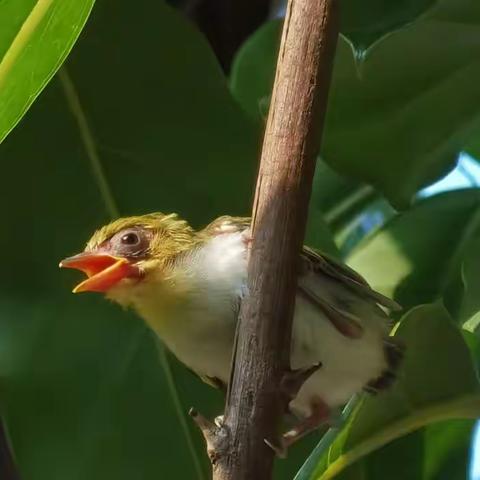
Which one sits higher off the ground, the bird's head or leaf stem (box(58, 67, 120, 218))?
leaf stem (box(58, 67, 120, 218))

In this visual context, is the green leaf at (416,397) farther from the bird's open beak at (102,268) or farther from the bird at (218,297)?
the bird's open beak at (102,268)

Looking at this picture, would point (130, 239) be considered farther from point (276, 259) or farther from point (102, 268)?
point (276, 259)

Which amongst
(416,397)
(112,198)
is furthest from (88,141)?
(416,397)

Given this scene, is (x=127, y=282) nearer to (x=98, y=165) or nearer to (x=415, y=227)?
(x=98, y=165)

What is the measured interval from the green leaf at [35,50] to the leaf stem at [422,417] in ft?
1.27

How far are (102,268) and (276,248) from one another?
0.34 metres

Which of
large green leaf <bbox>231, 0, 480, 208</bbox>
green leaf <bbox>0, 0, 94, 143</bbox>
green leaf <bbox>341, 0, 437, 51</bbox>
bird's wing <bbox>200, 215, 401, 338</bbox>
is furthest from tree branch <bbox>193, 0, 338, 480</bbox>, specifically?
green leaf <bbox>341, 0, 437, 51</bbox>

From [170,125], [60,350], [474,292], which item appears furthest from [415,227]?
[60,350]

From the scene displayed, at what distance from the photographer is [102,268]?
0.93 m

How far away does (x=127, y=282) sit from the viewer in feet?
3.08

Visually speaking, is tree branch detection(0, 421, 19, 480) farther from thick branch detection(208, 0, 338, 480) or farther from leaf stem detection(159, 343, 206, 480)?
thick branch detection(208, 0, 338, 480)

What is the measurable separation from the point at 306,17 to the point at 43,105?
0.47 m

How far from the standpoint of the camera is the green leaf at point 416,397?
887 millimetres

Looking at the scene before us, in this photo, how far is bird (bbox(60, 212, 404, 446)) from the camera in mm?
923
